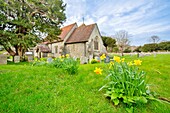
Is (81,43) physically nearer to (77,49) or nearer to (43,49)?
(77,49)

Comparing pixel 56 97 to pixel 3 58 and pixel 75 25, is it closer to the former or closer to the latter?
pixel 3 58

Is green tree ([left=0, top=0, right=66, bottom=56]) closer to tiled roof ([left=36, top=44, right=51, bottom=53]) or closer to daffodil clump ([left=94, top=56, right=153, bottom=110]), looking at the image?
tiled roof ([left=36, top=44, right=51, bottom=53])

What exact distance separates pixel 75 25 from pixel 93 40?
822cm

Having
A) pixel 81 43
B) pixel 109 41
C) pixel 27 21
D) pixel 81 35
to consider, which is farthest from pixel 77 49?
pixel 109 41

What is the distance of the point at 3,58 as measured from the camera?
1145 centimetres

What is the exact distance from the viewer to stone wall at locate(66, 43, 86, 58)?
26766 millimetres

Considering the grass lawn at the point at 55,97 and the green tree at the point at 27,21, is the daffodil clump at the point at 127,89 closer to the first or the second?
the grass lawn at the point at 55,97

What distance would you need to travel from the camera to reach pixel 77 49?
27.7 m

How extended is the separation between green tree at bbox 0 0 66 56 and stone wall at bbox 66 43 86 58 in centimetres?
729

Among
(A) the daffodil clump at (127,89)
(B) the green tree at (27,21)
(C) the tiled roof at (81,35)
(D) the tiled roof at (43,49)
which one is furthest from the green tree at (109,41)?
(A) the daffodil clump at (127,89)

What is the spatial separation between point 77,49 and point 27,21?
12.1 m

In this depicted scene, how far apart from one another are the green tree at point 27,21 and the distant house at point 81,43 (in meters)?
7.09

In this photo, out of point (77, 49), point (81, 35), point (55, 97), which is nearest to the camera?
point (55, 97)

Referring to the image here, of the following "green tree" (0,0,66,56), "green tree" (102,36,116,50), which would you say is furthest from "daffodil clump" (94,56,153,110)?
"green tree" (102,36,116,50)
